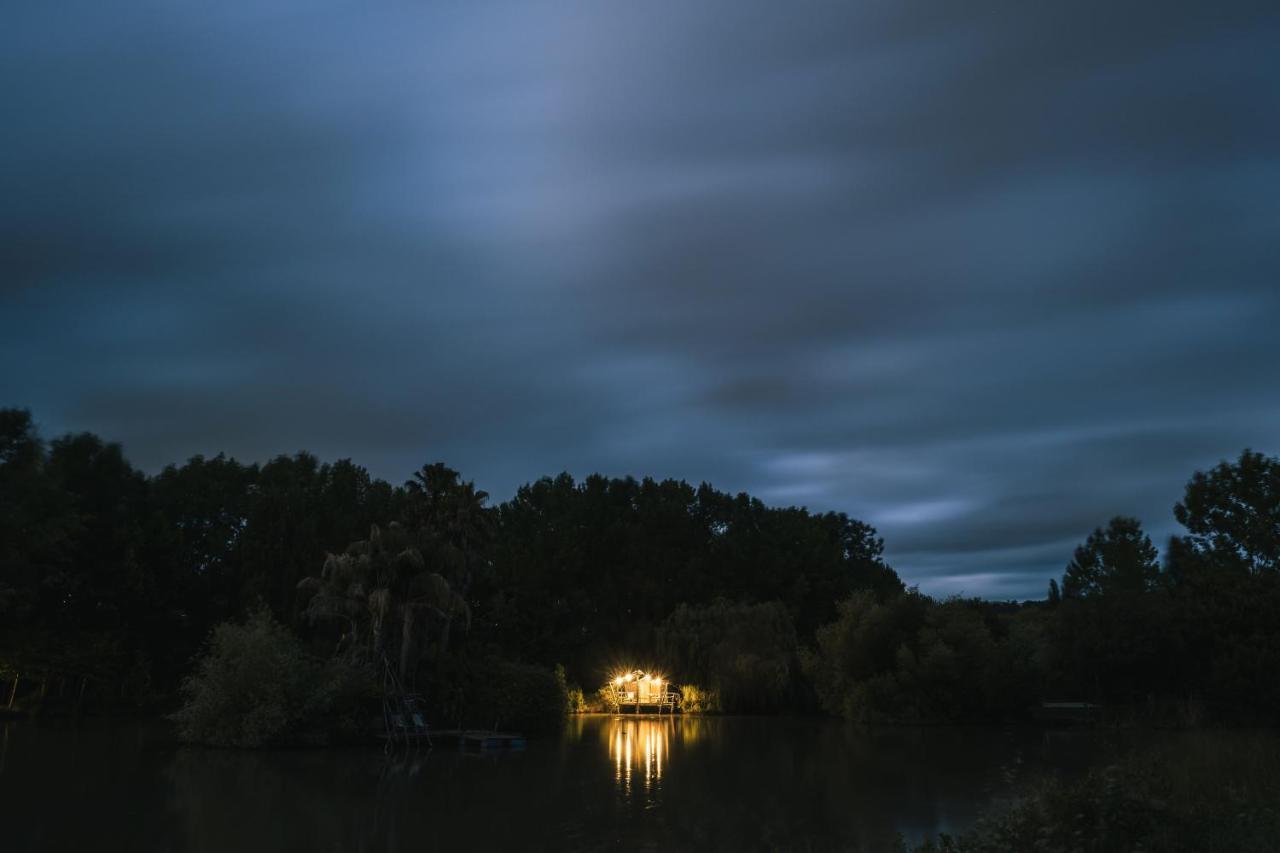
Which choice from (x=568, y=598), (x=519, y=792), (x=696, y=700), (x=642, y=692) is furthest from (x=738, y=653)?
(x=519, y=792)

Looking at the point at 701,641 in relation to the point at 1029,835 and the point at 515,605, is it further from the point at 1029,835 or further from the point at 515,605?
the point at 1029,835

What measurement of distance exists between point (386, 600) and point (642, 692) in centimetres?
2328

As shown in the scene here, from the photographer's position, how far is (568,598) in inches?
2384

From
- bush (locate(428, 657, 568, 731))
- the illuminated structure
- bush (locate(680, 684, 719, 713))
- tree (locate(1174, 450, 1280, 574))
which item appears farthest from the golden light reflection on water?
tree (locate(1174, 450, 1280, 574))

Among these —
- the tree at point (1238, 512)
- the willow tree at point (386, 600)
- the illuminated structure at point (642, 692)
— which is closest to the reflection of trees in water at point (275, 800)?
the willow tree at point (386, 600)

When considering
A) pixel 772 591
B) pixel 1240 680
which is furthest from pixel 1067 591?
pixel 1240 680

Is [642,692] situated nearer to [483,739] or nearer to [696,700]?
[696,700]

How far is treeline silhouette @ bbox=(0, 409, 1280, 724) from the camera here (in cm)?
3531

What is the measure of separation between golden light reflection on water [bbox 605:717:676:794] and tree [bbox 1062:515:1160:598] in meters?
37.6

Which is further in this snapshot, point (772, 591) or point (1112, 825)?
point (772, 591)

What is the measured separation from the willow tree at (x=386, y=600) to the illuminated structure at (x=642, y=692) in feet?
65.7

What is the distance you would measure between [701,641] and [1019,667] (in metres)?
16.8

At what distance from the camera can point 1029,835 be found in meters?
10.9

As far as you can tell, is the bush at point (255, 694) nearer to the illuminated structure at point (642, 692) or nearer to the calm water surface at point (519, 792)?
the calm water surface at point (519, 792)
